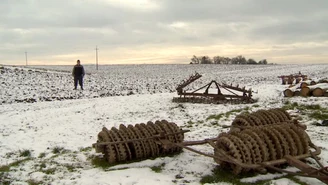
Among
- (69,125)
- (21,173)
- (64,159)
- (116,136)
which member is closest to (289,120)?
(116,136)

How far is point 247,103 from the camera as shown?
13.6m

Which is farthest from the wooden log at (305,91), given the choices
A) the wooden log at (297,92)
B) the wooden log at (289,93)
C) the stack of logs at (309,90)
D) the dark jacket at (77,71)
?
the dark jacket at (77,71)

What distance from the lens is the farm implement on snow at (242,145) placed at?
→ 213 inches

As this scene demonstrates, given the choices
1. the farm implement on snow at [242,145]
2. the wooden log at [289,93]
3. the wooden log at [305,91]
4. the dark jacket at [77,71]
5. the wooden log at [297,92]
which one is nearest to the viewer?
the farm implement on snow at [242,145]

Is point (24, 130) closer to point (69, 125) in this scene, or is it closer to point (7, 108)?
point (69, 125)

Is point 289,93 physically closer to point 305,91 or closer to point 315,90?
point 305,91

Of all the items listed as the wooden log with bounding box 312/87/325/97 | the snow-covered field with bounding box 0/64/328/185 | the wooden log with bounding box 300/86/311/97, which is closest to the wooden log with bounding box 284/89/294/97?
the wooden log with bounding box 300/86/311/97

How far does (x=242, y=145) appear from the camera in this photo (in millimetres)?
5523

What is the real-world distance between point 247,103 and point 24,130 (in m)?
8.45

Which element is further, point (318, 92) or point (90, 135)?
point (318, 92)

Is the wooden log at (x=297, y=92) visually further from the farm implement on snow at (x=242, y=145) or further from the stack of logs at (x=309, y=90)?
the farm implement on snow at (x=242, y=145)

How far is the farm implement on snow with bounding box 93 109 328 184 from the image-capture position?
5414mm

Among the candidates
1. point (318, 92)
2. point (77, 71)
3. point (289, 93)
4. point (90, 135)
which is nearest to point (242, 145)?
point (90, 135)

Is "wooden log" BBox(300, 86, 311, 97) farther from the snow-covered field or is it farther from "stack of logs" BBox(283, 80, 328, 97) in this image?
the snow-covered field
